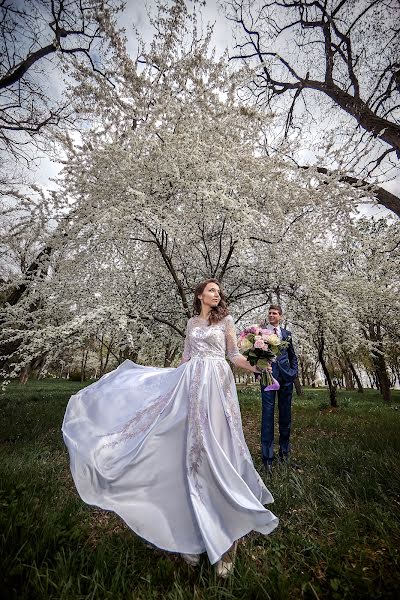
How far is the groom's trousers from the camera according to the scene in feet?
16.3

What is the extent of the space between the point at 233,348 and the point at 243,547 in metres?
1.81

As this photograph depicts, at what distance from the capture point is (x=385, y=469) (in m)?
3.94

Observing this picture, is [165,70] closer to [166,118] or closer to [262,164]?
[166,118]

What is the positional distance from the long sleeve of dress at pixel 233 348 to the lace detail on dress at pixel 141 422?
2.57 feet

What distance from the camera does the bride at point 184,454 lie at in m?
2.43

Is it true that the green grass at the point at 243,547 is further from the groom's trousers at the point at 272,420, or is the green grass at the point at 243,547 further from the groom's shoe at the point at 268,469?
the groom's trousers at the point at 272,420

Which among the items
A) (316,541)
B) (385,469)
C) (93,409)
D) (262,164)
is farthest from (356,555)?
(262,164)

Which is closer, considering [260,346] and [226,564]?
[226,564]

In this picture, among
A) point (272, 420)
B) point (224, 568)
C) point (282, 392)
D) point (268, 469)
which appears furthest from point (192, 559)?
A: point (282, 392)

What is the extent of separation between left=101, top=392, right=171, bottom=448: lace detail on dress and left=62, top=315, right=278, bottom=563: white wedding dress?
10mm

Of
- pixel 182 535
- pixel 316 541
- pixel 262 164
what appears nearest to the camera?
pixel 182 535

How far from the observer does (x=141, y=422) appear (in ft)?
10.1

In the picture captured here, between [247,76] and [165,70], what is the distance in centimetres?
180

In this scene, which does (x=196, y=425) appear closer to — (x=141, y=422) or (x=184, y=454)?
(x=184, y=454)
